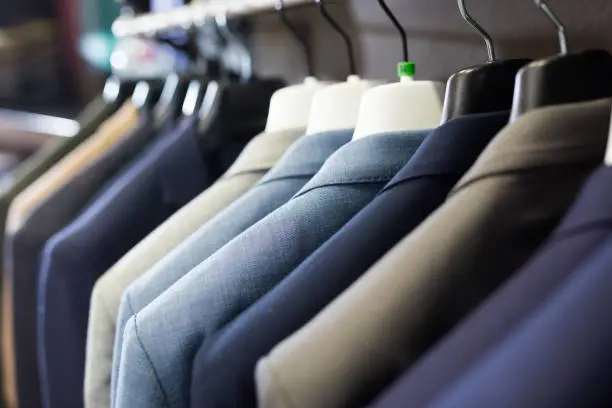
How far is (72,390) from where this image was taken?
785mm

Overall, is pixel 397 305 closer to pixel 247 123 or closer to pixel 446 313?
pixel 446 313

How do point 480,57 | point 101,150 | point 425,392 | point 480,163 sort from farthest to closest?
point 101,150 < point 480,57 < point 480,163 < point 425,392

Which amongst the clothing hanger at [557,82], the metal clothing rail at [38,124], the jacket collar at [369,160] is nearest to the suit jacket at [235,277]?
the jacket collar at [369,160]

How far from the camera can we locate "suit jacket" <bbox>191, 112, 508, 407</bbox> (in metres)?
0.41

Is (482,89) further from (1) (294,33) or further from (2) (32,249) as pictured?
(2) (32,249)

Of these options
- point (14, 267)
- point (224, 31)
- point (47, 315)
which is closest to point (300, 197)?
point (47, 315)

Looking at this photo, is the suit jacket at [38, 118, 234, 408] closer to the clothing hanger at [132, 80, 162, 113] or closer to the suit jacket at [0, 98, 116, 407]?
the suit jacket at [0, 98, 116, 407]

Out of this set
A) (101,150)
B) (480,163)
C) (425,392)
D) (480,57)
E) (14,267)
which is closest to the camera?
(425,392)

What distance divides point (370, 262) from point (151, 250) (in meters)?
0.31

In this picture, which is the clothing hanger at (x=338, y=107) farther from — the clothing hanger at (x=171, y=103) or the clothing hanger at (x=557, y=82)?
the clothing hanger at (x=171, y=103)

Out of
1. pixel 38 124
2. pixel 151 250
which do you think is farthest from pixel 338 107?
pixel 38 124

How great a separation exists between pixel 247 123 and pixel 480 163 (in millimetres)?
546

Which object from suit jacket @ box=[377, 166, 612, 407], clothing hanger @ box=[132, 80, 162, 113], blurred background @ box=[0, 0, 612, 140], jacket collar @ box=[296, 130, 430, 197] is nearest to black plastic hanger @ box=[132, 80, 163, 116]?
clothing hanger @ box=[132, 80, 162, 113]

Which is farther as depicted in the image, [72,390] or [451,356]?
[72,390]
